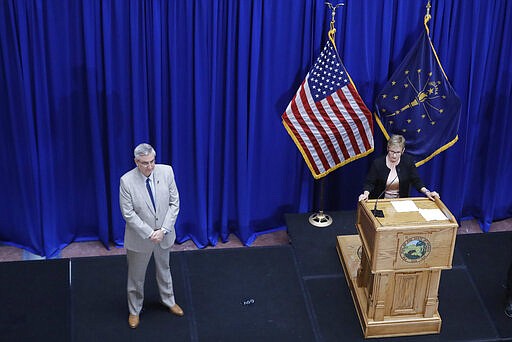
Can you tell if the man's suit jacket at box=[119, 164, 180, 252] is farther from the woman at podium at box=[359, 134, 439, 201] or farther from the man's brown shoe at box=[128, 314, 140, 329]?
the woman at podium at box=[359, 134, 439, 201]

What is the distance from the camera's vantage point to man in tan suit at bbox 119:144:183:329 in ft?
15.3

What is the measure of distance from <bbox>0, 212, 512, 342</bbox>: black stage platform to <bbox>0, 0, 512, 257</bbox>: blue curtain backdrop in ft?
1.82

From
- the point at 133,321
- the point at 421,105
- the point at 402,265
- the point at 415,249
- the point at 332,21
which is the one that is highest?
the point at 332,21

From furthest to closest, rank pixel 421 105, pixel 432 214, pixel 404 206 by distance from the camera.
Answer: pixel 421 105 → pixel 404 206 → pixel 432 214

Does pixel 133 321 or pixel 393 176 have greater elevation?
pixel 393 176

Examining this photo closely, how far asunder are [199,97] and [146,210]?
1615 mm

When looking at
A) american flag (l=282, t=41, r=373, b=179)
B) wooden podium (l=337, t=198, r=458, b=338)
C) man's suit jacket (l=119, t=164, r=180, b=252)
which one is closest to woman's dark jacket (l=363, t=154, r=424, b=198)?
wooden podium (l=337, t=198, r=458, b=338)

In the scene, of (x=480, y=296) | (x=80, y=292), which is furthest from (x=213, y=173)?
(x=480, y=296)

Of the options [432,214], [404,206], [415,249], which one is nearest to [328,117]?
[404,206]

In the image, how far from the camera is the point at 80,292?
556 cm

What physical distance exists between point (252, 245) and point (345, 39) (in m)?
2.16

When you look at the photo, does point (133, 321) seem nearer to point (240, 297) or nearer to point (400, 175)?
point (240, 297)

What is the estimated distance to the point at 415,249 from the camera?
477 cm

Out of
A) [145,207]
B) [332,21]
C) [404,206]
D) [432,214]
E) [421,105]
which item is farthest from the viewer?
[421,105]
